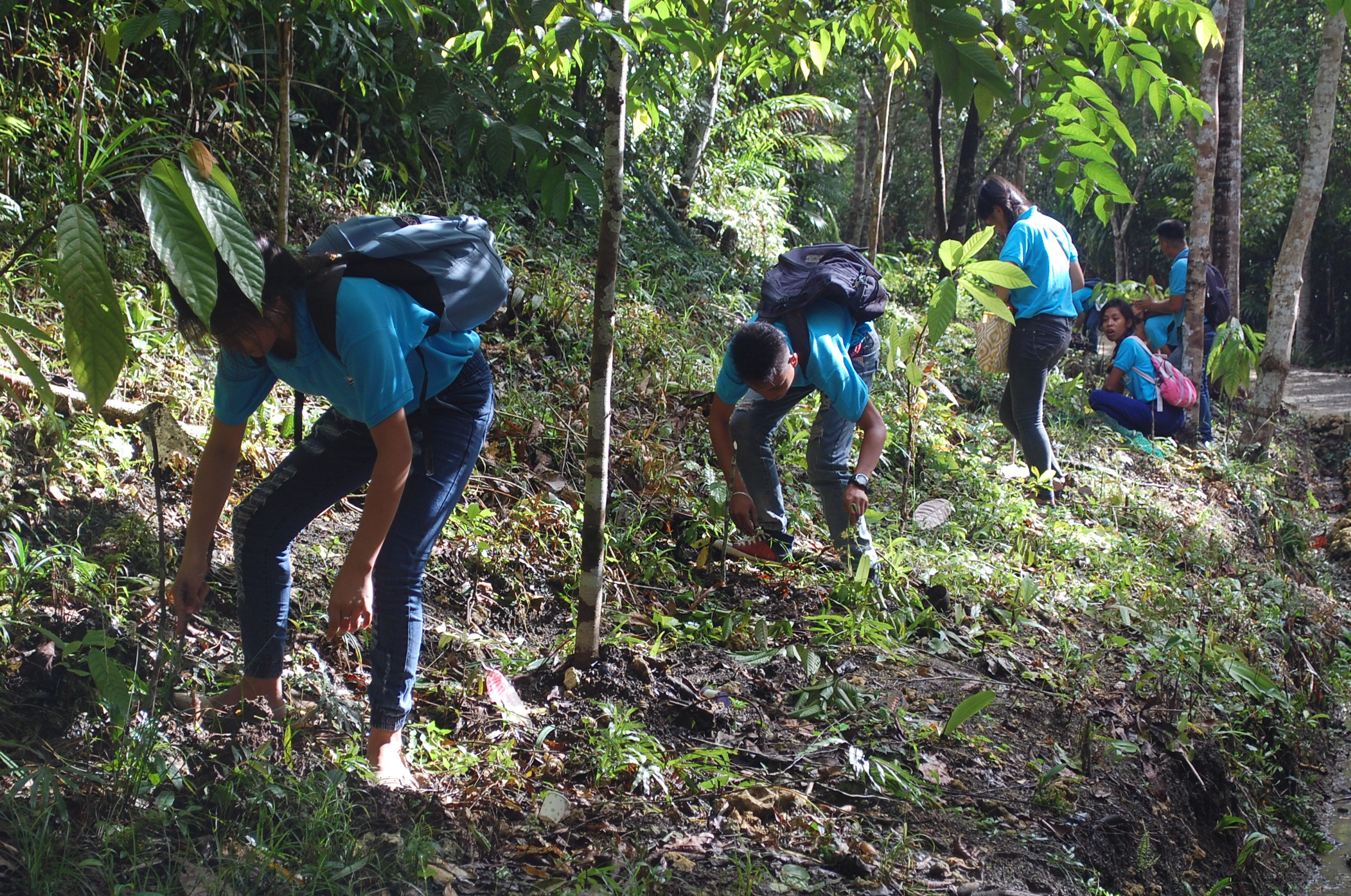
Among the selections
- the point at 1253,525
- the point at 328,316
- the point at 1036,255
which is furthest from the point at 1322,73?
the point at 328,316

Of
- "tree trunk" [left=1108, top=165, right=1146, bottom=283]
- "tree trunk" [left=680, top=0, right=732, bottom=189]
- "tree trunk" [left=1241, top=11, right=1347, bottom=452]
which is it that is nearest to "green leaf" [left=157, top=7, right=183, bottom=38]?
"tree trunk" [left=680, top=0, right=732, bottom=189]

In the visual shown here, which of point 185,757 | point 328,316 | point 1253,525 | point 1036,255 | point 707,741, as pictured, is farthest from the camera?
point 1253,525

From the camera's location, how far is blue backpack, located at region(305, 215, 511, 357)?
6.89ft

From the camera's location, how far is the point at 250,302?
6.33 ft

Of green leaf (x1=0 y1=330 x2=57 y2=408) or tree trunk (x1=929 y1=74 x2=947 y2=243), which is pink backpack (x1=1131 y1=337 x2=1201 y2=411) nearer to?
tree trunk (x1=929 y1=74 x2=947 y2=243)

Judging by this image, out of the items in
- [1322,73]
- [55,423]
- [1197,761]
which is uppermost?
[1322,73]

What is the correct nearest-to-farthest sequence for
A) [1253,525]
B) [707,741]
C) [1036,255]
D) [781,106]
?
[707,741], [1036,255], [1253,525], [781,106]

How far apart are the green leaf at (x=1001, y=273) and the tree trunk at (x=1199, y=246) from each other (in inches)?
172

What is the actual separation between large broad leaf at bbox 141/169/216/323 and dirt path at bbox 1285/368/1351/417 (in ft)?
37.3

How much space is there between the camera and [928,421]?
616cm

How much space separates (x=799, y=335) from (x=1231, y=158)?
6574 millimetres

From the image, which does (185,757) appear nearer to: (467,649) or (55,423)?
(467,649)

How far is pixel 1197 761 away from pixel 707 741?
1751mm

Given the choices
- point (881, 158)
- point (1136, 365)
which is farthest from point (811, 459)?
point (881, 158)
